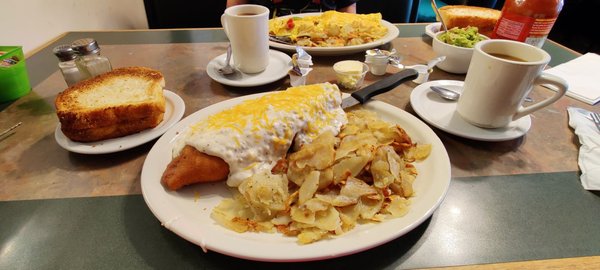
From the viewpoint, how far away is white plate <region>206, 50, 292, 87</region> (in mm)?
1576

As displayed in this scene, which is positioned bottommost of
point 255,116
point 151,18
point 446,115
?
point 151,18

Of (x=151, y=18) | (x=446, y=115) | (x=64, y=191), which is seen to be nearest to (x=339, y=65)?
(x=446, y=115)

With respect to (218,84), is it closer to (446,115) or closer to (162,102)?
(162,102)

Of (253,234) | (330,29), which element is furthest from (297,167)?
(330,29)

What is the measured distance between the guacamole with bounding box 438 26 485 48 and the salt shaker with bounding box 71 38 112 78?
1.80 m

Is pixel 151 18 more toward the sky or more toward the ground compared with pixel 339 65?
more toward the ground

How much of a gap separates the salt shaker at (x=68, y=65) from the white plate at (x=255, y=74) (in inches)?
23.5

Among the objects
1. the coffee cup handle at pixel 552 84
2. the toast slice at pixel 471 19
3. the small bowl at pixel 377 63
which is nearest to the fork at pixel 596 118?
the coffee cup handle at pixel 552 84

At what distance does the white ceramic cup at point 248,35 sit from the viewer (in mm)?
1553

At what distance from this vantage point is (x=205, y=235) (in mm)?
741

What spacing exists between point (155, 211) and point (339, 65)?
3.73 ft

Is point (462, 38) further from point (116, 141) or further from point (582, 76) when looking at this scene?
point (116, 141)

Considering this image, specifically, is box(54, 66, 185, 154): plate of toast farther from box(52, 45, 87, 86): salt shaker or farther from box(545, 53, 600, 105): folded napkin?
box(545, 53, 600, 105): folded napkin

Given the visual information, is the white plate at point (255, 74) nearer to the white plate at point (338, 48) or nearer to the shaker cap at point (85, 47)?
the white plate at point (338, 48)
